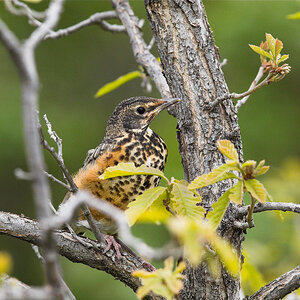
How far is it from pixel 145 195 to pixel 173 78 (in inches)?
28.6

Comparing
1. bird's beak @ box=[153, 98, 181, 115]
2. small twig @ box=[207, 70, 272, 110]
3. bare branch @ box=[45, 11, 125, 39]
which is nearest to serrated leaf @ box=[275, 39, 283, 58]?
small twig @ box=[207, 70, 272, 110]

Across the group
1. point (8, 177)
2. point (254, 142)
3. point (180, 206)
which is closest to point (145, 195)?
point (180, 206)

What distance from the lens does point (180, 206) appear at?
6.56 feet

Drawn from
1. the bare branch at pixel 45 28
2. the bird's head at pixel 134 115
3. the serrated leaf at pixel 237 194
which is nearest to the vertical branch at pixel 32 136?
the bare branch at pixel 45 28

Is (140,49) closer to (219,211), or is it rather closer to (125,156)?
(125,156)

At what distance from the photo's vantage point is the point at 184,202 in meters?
2.01

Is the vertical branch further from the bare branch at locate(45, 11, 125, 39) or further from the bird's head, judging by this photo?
the bare branch at locate(45, 11, 125, 39)

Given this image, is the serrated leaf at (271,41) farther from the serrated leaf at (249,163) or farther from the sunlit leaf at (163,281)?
the sunlit leaf at (163,281)

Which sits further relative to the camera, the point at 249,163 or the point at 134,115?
the point at 134,115

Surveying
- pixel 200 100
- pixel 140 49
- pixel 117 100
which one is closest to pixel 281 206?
pixel 200 100

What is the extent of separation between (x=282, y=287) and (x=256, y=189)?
2.10ft

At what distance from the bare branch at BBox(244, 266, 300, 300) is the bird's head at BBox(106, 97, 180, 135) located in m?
1.44

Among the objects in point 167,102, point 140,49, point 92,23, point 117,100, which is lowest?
point 167,102

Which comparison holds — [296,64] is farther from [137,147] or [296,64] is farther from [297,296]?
[297,296]
